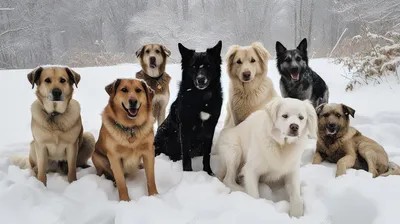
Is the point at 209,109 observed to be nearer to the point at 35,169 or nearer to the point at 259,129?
the point at 259,129

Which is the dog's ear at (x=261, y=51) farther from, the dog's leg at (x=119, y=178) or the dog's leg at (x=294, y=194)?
the dog's leg at (x=119, y=178)

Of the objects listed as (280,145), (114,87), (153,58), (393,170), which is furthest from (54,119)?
(393,170)

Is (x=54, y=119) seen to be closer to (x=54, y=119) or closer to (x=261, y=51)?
(x=54, y=119)

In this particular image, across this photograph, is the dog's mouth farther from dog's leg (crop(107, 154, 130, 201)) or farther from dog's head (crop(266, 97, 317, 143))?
dog's head (crop(266, 97, 317, 143))

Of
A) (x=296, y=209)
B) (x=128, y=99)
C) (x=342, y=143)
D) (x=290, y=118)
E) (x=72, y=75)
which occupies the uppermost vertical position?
(x=72, y=75)

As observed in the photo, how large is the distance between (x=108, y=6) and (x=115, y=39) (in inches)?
120

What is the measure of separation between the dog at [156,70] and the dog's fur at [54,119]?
1488 millimetres

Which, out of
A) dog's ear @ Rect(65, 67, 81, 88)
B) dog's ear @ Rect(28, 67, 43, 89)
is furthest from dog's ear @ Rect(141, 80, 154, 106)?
dog's ear @ Rect(28, 67, 43, 89)

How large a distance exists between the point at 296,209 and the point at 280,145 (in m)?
0.56

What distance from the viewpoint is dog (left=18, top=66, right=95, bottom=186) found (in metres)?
2.83

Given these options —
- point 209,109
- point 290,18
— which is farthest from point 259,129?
point 290,18

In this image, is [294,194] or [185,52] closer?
[294,194]

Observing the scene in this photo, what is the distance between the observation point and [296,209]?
2.45 m

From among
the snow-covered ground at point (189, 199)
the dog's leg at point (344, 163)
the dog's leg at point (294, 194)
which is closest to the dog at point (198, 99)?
the snow-covered ground at point (189, 199)
